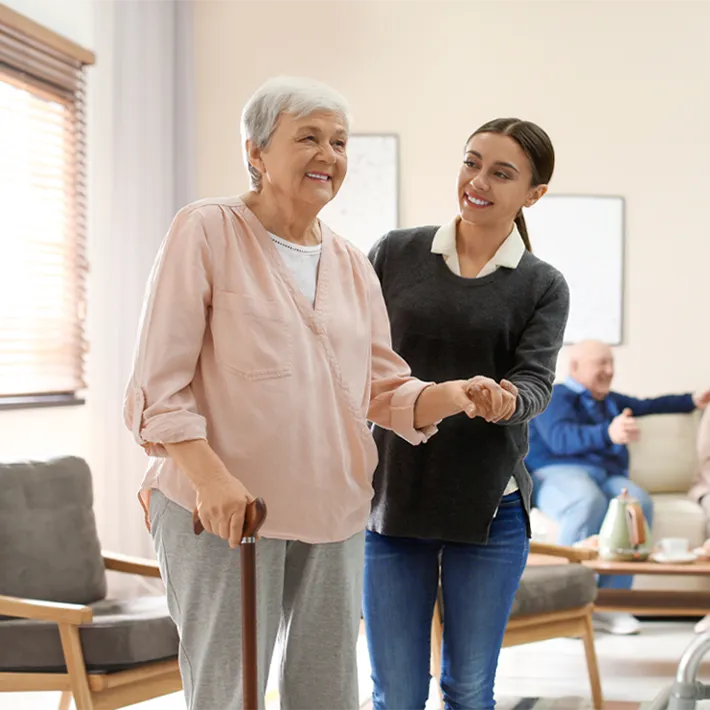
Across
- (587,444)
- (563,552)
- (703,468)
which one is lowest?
(563,552)

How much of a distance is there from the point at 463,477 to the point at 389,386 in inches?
9.4

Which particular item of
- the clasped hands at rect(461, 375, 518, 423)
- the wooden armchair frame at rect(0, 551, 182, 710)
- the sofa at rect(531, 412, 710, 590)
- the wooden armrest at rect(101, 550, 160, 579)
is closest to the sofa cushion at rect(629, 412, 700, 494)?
the sofa at rect(531, 412, 710, 590)

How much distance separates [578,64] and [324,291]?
13.4 ft

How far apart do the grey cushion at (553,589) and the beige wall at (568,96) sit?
2.00 meters

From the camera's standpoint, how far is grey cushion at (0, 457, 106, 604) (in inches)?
112

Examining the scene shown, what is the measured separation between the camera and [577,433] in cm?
474

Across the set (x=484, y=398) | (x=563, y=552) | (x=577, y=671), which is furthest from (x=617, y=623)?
(x=484, y=398)

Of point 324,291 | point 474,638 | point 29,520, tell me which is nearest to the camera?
point 324,291

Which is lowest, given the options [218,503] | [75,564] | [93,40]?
[75,564]

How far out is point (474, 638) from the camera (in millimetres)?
1841

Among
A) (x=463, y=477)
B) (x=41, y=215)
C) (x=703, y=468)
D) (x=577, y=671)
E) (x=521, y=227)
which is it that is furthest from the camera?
(x=703, y=468)

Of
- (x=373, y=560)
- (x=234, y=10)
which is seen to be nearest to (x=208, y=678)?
(x=373, y=560)

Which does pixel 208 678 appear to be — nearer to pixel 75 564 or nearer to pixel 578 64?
pixel 75 564

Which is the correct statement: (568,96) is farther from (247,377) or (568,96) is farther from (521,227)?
(247,377)
